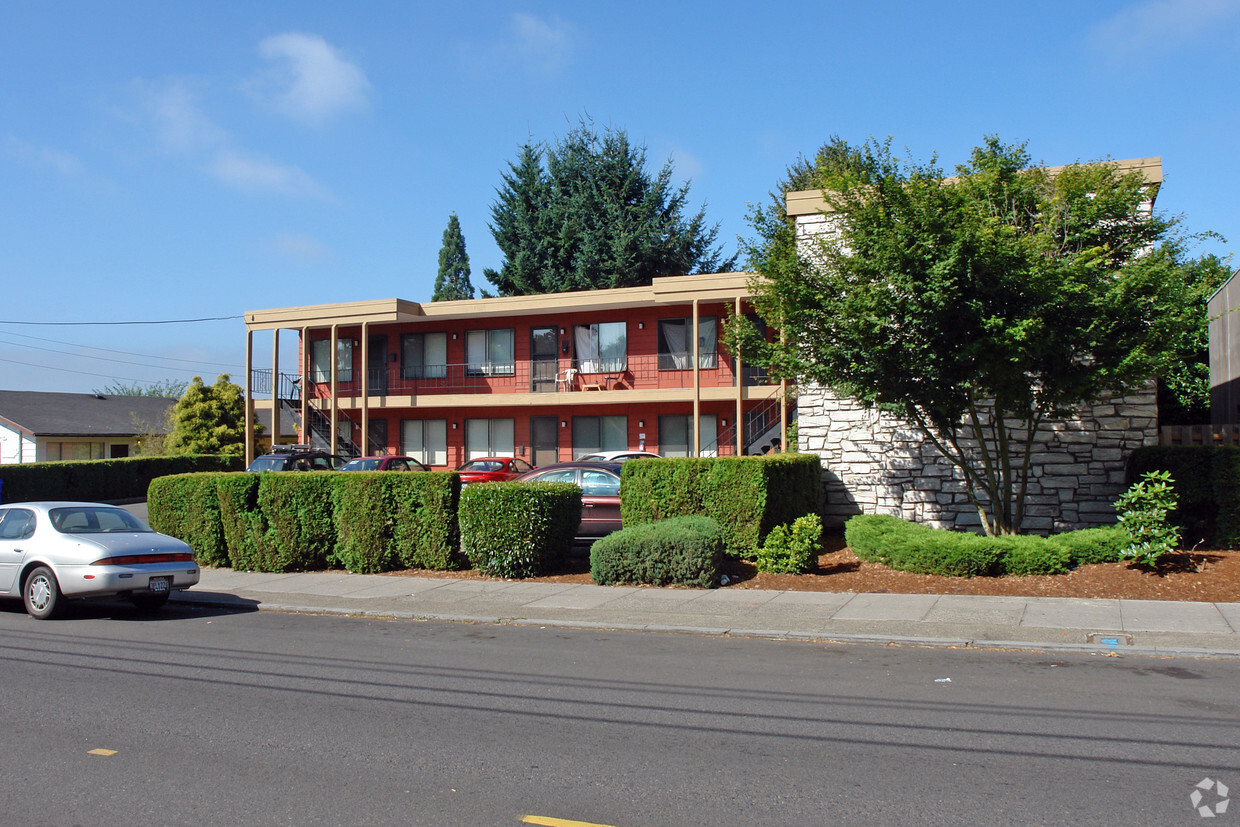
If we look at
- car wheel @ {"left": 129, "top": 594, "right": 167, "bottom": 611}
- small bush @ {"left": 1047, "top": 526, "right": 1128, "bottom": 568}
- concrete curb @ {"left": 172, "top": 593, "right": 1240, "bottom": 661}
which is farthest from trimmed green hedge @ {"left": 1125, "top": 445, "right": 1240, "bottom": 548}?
car wheel @ {"left": 129, "top": 594, "right": 167, "bottom": 611}

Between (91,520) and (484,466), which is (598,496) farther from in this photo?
(484,466)

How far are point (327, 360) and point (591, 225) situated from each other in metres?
14.3

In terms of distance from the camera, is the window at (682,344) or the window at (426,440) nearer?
the window at (682,344)

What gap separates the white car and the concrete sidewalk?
56.8 inches

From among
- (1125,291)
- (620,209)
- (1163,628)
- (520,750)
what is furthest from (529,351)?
(520,750)

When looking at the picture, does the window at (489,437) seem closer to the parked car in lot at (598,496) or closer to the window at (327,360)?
the window at (327,360)

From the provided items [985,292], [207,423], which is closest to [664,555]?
[985,292]

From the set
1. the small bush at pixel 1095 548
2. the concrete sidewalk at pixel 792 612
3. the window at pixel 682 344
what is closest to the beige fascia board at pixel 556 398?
the window at pixel 682 344

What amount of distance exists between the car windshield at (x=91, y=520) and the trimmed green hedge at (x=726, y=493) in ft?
23.2

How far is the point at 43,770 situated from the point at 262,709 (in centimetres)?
165

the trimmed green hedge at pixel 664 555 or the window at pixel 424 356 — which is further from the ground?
the window at pixel 424 356

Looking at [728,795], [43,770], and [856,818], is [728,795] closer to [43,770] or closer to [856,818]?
[856,818]

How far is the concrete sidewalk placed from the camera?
9.23m

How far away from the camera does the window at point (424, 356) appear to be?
31281 mm
